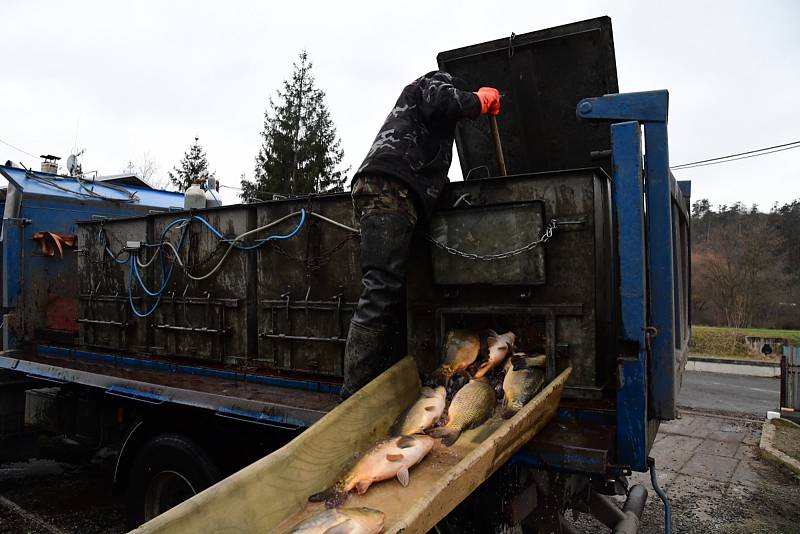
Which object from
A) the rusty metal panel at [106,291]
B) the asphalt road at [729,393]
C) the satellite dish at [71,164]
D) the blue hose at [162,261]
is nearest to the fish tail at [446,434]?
the blue hose at [162,261]

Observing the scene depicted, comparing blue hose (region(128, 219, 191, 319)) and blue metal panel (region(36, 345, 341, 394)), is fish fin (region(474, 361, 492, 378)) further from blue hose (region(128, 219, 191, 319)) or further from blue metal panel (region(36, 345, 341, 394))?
blue hose (region(128, 219, 191, 319))

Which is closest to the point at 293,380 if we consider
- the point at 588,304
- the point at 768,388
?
the point at 588,304

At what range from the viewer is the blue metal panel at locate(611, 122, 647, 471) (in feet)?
8.18

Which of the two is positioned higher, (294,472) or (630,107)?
(630,107)

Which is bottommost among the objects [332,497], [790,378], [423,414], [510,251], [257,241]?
[790,378]

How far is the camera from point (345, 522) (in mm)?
1948

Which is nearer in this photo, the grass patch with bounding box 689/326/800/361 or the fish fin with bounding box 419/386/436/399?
the fish fin with bounding box 419/386/436/399

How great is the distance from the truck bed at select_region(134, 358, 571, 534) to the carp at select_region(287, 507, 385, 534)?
51mm

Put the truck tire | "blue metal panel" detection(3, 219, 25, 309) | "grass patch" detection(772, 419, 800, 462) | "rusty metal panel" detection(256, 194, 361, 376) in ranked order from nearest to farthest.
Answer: the truck tire
"rusty metal panel" detection(256, 194, 361, 376)
"blue metal panel" detection(3, 219, 25, 309)
"grass patch" detection(772, 419, 800, 462)

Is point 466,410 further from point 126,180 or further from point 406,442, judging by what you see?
point 126,180

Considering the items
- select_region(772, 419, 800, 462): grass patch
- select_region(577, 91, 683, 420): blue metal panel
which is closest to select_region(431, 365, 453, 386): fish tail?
select_region(577, 91, 683, 420): blue metal panel

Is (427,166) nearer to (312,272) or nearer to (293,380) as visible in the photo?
(312,272)

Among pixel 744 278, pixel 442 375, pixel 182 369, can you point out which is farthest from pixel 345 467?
pixel 744 278

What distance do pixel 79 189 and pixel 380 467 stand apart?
230 inches
